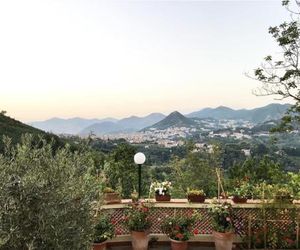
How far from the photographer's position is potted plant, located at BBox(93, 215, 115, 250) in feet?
19.6

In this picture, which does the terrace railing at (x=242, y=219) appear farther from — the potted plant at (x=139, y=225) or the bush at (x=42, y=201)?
the bush at (x=42, y=201)

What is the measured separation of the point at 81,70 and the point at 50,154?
15104mm

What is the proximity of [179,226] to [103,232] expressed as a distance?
1.31m

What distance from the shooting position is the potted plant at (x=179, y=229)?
6.34 m

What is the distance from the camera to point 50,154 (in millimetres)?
3420

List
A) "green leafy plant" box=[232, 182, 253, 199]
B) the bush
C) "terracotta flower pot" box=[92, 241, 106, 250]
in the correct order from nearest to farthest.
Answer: the bush
"terracotta flower pot" box=[92, 241, 106, 250]
"green leafy plant" box=[232, 182, 253, 199]

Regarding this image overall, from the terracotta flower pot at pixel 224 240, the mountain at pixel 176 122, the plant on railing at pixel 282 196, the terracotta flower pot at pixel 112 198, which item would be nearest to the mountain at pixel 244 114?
the mountain at pixel 176 122

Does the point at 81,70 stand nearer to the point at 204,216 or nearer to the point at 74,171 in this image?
the point at 204,216

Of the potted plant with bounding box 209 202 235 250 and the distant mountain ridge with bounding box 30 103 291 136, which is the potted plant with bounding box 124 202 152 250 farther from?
the distant mountain ridge with bounding box 30 103 291 136

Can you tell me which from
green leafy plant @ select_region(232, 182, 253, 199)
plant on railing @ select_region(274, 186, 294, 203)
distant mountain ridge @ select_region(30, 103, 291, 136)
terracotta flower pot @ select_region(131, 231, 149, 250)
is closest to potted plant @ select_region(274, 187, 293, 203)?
plant on railing @ select_region(274, 186, 294, 203)

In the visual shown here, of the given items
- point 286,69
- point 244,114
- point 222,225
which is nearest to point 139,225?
point 222,225

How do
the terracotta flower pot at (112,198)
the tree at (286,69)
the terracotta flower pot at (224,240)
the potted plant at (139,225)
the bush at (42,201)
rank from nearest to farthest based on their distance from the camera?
the bush at (42,201), the terracotta flower pot at (224,240), the potted plant at (139,225), the terracotta flower pot at (112,198), the tree at (286,69)

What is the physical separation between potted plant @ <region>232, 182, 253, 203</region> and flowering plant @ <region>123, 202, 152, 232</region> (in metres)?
1.62

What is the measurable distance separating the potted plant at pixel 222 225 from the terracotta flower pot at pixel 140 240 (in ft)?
3.90
